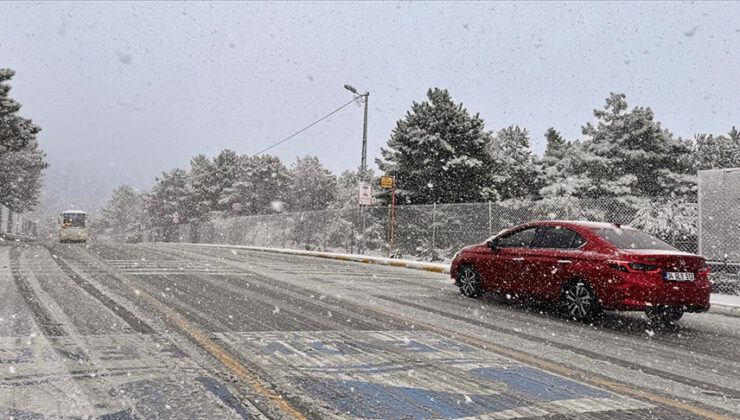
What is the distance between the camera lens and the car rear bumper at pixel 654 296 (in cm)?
725

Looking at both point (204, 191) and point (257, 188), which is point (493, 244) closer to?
point (257, 188)

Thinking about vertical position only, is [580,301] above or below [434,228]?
below

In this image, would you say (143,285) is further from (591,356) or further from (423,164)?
(423,164)

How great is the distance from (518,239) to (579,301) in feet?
5.72

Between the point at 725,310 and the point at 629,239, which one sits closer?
the point at 629,239

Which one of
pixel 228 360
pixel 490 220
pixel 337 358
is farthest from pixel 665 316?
pixel 490 220

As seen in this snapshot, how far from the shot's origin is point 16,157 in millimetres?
55344

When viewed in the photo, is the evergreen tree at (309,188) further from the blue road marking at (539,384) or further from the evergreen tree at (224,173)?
the blue road marking at (539,384)

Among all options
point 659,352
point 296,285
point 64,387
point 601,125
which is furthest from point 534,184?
point 64,387

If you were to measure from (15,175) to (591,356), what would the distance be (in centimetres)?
6213

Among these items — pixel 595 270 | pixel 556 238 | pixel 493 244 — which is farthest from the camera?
pixel 493 244

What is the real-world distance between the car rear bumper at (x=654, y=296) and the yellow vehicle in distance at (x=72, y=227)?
44114mm

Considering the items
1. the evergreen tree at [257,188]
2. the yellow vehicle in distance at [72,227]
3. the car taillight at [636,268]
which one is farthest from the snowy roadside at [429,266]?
the evergreen tree at [257,188]

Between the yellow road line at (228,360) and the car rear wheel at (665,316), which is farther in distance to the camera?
the car rear wheel at (665,316)
